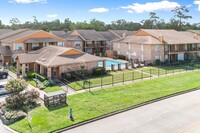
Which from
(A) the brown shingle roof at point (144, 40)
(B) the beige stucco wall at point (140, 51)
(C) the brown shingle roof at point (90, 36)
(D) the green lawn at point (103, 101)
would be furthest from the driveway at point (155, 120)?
(C) the brown shingle roof at point (90, 36)

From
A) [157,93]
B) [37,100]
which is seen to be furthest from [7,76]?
[157,93]

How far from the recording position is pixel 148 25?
118000mm

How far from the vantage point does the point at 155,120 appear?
18.8 meters

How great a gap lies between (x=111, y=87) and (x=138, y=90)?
11.3 ft

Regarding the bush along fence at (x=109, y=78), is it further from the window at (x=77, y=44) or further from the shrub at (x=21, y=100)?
the window at (x=77, y=44)

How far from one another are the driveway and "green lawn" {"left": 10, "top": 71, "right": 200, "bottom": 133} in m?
1.33

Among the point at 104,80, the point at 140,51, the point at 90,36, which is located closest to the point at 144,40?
the point at 140,51

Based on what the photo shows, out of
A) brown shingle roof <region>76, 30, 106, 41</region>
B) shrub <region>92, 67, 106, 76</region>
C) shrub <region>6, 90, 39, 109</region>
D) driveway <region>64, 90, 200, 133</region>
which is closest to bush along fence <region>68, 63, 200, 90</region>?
shrub <region>92, 67, 106, 76</region>

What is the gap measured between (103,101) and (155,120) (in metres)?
6.39

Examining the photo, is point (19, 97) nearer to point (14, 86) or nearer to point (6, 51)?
point (14, 86)

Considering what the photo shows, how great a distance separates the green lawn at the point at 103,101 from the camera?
18359mm

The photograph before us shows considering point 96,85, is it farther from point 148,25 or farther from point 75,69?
point 148,25

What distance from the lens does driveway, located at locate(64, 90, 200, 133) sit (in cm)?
1711

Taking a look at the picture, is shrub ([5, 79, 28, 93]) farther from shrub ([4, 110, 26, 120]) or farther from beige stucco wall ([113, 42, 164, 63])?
beige stucco wall ([113, 42, 164, 63])
